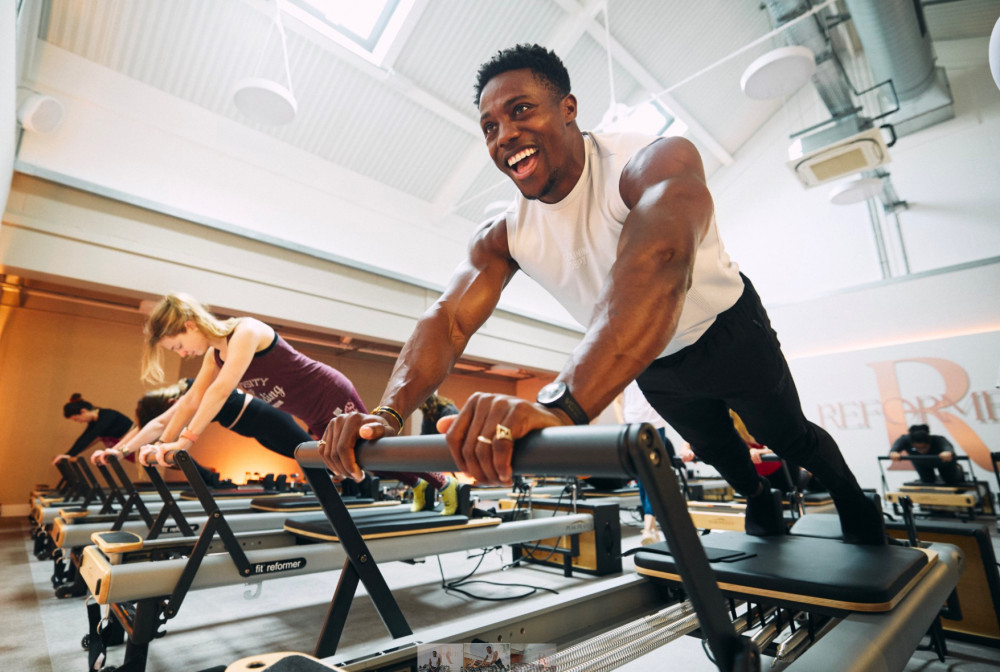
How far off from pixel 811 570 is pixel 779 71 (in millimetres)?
4872

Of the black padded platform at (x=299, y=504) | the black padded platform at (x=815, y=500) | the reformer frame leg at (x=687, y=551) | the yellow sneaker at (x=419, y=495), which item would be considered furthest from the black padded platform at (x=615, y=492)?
the reformer frame leg at (x=687, y=551)

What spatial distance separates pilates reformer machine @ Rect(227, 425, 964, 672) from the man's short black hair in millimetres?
995

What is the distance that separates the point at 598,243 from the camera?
4.28 feet

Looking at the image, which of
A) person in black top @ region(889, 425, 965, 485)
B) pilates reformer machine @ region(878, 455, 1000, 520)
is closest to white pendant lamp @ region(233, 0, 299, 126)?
pilates reformer machine @ region(878, 455, 1000, 520)

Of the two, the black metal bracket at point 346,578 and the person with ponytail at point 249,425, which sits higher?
the person with ponytail at point 249,425

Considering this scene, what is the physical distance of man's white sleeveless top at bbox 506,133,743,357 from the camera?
1.25 m

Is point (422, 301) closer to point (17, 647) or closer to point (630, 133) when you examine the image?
point (17, 647)

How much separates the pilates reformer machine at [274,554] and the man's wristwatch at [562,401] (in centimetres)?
64

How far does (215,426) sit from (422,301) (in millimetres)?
5043

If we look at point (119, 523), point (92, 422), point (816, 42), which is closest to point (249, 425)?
point (119, 523)

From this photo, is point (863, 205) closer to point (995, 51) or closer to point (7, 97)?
point (995, 51)

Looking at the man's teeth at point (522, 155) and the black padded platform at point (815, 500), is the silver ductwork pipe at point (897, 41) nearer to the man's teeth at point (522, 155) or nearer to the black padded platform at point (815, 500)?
the black padded platform at point (815, 500)

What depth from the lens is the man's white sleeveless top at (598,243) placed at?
4.11ft

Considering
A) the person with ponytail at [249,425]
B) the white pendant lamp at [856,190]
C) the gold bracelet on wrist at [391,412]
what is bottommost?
the gold bracelet on wrist at [391,412]
